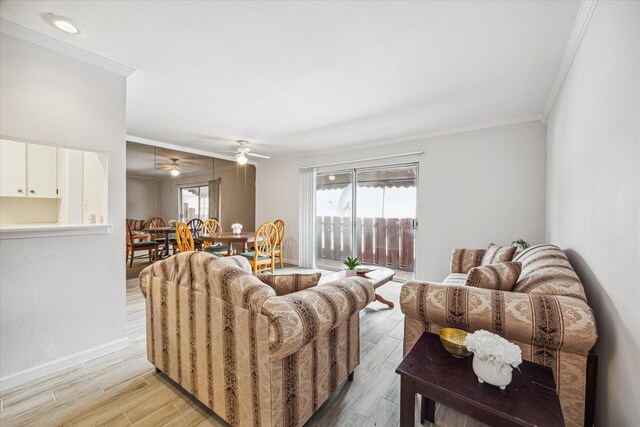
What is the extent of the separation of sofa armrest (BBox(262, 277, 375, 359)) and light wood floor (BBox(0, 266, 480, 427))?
0.64 metres

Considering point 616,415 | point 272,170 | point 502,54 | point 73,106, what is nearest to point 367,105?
point 502,54

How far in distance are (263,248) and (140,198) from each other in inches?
91.2

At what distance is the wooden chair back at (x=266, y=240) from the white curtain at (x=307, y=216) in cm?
111

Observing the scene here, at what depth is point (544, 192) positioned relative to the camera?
125 inches

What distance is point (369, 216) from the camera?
5.17 metres

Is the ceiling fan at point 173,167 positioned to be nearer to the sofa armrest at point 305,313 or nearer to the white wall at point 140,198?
the white wall at point 140,198

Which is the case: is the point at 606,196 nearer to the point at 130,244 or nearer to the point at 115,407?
the point at 115,407

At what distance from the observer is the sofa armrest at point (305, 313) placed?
1096 millimetres

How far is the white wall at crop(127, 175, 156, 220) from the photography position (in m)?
4.39

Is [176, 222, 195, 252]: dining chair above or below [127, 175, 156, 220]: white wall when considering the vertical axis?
below

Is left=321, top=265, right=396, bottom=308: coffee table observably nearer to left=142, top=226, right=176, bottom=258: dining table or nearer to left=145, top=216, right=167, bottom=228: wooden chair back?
left=142, top=226, right=176, bottom=258: dining table

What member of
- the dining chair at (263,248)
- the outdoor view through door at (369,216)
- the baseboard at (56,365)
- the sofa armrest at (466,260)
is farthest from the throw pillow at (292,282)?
the outdoor view through door at (369,216)

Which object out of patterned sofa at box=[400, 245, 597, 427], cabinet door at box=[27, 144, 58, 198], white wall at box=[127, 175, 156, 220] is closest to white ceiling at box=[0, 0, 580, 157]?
cabinet door at box=[27, 144, 58, 198]

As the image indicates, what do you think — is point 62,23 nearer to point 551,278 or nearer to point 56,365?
point 56,365
